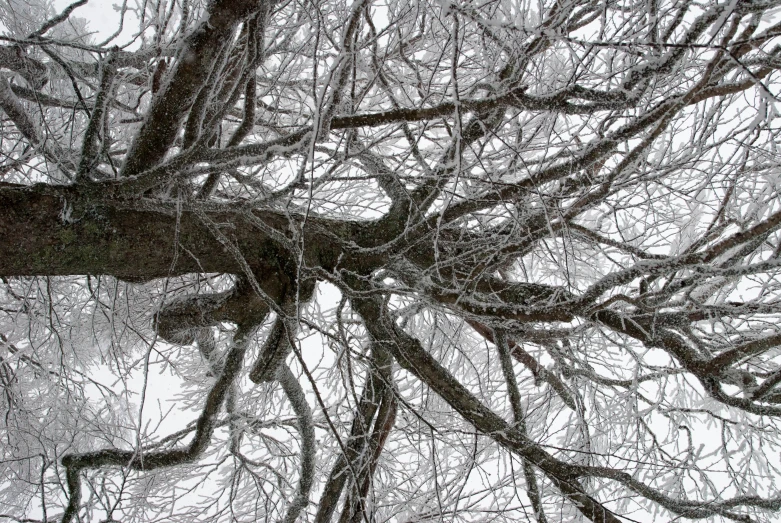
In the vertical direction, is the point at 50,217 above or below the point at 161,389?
below

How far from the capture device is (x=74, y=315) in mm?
4012

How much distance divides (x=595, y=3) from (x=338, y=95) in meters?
0.88

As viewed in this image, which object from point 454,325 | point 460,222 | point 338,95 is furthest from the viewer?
point 454,325

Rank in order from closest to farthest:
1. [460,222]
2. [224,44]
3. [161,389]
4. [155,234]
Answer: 1. [224,44]
2. [155,234]
3. [460,222]
4. [161,389]

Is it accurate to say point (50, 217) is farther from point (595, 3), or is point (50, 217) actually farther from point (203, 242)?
point (595, 3)

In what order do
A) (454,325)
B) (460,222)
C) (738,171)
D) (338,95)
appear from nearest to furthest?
(338,95), (738,171), (460,222), (454,325)

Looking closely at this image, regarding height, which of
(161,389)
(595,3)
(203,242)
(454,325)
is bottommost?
(203,242)

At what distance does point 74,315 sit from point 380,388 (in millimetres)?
2722

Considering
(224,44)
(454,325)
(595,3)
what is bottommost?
(224,44)

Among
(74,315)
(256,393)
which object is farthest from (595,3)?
(74,315)

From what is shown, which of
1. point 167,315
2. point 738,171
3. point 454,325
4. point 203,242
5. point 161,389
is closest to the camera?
point 738,171

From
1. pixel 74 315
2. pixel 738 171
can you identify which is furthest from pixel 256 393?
pixel 738 171

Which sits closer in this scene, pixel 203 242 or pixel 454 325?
pixel 203 242

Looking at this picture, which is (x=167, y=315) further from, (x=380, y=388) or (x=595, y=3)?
(x=595, y=3)
